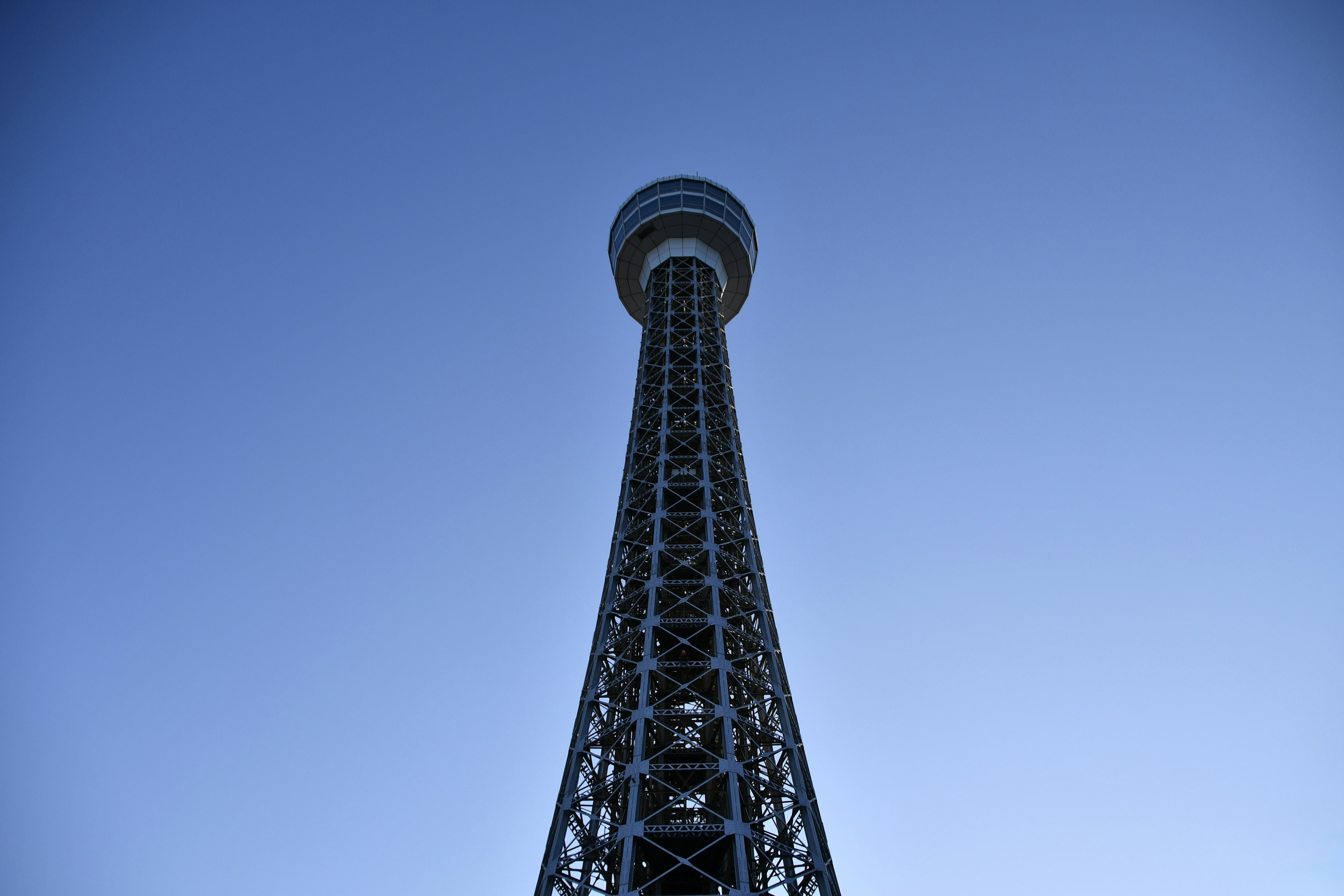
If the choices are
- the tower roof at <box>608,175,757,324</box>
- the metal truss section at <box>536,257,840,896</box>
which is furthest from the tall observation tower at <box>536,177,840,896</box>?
the tower roof at <box>608,175,757,324</box>

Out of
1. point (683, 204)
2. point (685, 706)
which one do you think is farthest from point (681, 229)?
point (685, 706)

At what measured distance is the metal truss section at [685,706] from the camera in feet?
86.1

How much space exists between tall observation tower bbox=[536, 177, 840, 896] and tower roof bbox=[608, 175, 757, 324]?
27.8 ft

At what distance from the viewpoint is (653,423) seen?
44.6 meters

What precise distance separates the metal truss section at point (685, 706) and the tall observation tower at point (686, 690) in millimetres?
70

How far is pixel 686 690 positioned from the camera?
33.3 meters

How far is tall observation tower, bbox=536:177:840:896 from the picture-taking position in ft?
86.3

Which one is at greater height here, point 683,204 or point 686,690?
point 683,204

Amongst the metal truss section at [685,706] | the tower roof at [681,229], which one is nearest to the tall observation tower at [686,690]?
the metal truss section at [685,706]

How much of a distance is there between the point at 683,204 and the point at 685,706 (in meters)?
32.3

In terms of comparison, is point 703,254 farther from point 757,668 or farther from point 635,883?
point 635,883

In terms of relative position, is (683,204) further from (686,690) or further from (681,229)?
(686,690)

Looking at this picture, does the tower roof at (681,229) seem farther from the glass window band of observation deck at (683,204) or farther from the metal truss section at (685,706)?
the metal truss section at (685,706)

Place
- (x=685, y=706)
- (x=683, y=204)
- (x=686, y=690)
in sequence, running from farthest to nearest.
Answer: (x=683, y=204) < (x=685, y=706) < (x=686, y=690)
